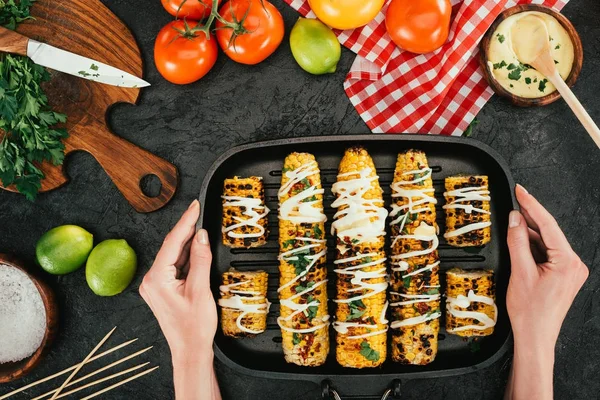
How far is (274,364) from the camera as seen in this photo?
2.75 meters

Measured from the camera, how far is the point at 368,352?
8.25 feet

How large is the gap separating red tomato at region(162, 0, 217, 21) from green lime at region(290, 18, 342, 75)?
19.3 inches

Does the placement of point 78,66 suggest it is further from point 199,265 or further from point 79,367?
point 79,367

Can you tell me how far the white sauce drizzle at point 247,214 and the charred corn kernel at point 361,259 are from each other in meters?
0.40

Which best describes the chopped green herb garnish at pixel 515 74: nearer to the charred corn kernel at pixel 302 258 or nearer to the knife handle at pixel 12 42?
the charred corn kernel at pixel 302 258

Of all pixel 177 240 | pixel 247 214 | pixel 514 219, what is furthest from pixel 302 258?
pixel 514 219

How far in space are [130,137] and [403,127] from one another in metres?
1.58

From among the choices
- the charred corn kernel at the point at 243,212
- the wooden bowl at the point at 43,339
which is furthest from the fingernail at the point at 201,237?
the wooden bowl at the point at 43,339

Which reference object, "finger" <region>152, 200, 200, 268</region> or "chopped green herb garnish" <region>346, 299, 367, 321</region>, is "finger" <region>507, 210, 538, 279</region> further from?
"finger" <region>152, 200, 200, 268</region>

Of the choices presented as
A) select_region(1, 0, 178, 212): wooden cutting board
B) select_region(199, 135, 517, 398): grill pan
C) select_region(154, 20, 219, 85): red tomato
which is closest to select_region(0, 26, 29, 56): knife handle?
select_region(1, 0, 178, 212): wooden cutting board

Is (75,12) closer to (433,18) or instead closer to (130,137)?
(130,137)

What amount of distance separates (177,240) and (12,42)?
1.38 meters

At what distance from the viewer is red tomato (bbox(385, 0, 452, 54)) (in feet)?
8.45

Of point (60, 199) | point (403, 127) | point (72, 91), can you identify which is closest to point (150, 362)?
point (60, 199)
